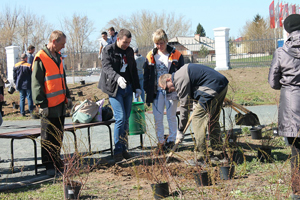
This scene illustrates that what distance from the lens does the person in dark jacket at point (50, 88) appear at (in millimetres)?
5094

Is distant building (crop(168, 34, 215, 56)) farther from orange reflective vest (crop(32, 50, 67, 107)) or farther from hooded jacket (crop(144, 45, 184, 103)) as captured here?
orange reflective vest (crop(32, 50, 67, 107))

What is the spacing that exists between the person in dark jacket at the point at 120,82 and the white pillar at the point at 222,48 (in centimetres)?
1452

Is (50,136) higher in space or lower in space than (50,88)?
lower

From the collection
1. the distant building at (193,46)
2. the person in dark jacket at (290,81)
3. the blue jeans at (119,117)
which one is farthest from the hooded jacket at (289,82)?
the distant building at (193,46)

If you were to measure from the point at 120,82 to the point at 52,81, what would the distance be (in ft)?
3.08

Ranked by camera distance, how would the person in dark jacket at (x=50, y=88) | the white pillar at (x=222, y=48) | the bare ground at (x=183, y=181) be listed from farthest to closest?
the white pillar at (x=222, y=48) → the person in dark jacket at (x=50, y=88) → the bare ground at (x=183, y=181)

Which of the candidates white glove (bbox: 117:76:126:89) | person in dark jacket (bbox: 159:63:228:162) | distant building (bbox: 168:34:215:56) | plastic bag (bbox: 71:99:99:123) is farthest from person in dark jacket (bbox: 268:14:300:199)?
distant building (bbox: 168:34:215:56)

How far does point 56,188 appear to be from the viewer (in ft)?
15.2

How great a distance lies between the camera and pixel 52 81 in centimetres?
523

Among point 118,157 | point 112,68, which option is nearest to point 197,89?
point 112,68

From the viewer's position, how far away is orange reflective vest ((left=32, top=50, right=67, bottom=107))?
17.0 ft

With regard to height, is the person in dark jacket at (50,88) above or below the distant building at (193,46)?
below

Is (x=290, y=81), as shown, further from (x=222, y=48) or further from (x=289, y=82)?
(x=222, y=48)

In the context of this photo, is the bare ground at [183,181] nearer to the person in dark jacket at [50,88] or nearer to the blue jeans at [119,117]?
the blue jeans at [119,117]
